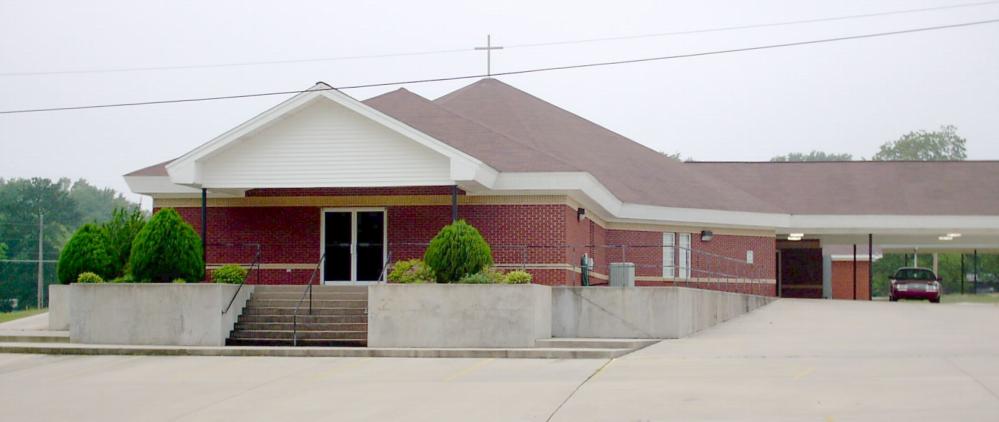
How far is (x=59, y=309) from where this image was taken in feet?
87.0

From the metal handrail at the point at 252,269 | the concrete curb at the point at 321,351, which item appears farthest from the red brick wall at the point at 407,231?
the concrete curb at the point at 321,351

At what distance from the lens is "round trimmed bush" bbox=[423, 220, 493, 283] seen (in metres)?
23.7

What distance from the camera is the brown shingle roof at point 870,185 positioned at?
4206 centimetres

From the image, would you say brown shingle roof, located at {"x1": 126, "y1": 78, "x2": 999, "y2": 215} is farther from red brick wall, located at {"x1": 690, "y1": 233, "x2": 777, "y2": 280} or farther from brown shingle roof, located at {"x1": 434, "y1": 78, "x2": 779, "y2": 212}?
red brick wall, located at {"x1": 690, "y1": 233, "x2": 777, "y2": 280}

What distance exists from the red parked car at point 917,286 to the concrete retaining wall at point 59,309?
2937 centimetres

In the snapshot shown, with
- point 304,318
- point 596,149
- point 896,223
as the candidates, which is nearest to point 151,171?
point 304,318

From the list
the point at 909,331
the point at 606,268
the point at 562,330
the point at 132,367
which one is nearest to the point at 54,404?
the point at 132,367

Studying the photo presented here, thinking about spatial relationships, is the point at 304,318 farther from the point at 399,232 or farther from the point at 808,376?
the point at 808,376

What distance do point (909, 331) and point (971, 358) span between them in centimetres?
583

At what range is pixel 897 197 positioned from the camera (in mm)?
43125

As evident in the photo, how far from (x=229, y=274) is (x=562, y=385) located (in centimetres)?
→ 1147

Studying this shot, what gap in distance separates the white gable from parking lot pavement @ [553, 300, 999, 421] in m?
7.01

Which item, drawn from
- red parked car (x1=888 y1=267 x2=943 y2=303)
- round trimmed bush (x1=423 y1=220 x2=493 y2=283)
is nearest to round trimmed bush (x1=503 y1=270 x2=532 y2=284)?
round trimmed bush (x1=423 y1=220 x2=493 y2=283)

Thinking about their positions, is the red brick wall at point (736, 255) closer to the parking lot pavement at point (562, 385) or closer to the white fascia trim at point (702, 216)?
the white fascia trim at point (702, 216)
